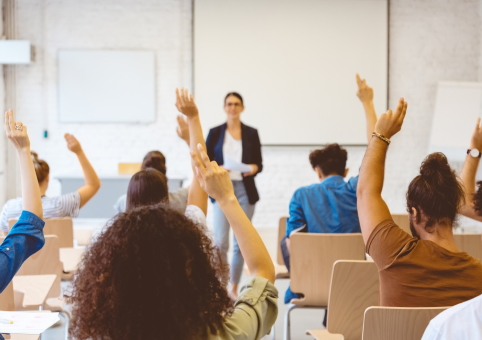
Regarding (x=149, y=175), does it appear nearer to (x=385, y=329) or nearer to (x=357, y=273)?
(x=357, y=273)

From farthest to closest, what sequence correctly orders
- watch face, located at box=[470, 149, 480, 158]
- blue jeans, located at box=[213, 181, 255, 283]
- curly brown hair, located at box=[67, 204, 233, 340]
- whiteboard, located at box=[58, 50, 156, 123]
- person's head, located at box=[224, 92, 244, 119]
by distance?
whiteboard, located at box=[58, 50, 156, 123]
person's head, located at box=[224, 92, 244, 119]
blue jeans, located at box=[213, 181, 255, 283]
watch face, located at box=[470, 149, 480, 158]
curly brown hair, located at box=[67, 204, 233, 340]

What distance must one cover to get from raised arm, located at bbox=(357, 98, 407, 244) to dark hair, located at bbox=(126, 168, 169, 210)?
0.90 metres

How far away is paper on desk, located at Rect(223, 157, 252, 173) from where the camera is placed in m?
4.32

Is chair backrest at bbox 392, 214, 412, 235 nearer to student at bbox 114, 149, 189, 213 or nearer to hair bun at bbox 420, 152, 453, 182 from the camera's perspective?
student at bbox 114, 149, 189, 213

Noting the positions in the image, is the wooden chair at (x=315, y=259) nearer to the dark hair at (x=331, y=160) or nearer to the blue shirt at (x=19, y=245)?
the dark hair at (x=331, y=160)

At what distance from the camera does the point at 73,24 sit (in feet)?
23.3

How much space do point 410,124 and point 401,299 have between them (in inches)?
243

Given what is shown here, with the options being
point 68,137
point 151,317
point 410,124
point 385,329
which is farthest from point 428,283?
point 410,124

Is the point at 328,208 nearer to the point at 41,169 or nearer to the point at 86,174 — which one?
the point at 86,174

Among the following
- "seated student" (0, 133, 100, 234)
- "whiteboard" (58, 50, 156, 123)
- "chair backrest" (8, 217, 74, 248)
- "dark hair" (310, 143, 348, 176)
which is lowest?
"chair backrest" (8, 217, 74, 248)

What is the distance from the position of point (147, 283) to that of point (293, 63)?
21.1 feet

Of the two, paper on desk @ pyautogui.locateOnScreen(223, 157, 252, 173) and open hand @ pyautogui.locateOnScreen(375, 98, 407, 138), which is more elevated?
open hand @ pyautogui.locateOnScreen(375, 98, 407, 138)

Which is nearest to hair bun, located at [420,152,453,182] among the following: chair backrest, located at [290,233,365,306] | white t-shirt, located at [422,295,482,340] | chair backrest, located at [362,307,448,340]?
chair backrest, located at [362,307,448,340]

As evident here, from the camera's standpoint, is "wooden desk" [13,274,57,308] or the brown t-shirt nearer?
the brown t-shirt
